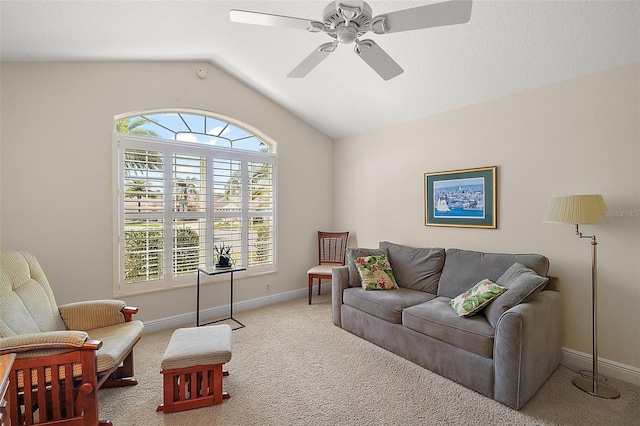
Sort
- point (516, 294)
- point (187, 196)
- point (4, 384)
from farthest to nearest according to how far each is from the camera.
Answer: point (187, 196) → point (516, 294) → point (4, 384)

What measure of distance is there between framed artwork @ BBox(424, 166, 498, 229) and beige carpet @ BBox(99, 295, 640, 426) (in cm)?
154

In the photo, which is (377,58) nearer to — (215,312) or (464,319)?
(464,319)

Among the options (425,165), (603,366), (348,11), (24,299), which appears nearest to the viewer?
(348,11)

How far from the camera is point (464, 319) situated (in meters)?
2.46

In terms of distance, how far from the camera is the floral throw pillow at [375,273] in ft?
11.3

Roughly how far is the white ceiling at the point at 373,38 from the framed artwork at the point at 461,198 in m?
0.80

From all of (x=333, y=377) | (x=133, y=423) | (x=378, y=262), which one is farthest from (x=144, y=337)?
(x=378, y=262)

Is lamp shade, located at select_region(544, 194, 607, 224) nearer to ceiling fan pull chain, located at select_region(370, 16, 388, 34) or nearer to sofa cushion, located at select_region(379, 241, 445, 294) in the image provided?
sofa cushion, located at select_region(379, 241, 445, 294)

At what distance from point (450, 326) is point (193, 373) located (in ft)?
6.41

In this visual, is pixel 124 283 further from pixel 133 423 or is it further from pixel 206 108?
pixel 206 108

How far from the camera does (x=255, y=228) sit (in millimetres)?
4316

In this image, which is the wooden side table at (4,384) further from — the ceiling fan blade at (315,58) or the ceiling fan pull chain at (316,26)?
the ceiling fan blade at (315,58)

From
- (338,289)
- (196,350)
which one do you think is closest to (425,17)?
(196,350)

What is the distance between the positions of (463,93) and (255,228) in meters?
3.02
